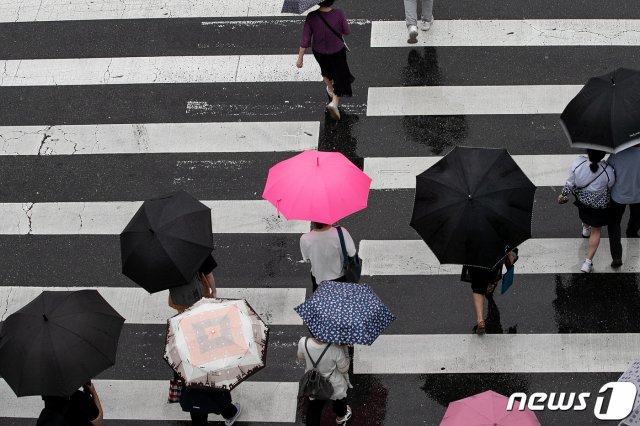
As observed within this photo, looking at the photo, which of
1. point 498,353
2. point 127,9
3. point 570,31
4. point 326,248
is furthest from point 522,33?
point 127,9

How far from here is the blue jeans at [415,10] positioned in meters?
11.0

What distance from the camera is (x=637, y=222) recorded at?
9180 millimetres

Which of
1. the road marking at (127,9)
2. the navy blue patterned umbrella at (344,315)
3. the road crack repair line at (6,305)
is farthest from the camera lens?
the road marking at (127,9)

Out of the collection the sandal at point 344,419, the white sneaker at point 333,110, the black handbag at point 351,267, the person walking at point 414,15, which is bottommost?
the sandal at point 344,419

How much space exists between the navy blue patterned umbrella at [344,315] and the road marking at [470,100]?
13.0 feet

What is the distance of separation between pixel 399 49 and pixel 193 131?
2649mm

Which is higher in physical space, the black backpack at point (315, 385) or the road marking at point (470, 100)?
the road marking at point (470, 100)

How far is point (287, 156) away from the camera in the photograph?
34.0 ft

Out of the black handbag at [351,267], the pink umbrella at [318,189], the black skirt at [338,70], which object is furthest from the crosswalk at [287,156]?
the pink umbrella at [318,189]

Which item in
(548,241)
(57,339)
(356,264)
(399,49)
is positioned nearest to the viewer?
(57,339)

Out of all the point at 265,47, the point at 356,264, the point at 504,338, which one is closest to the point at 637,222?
the point at 504,338

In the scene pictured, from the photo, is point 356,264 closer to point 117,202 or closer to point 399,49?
point 117,202

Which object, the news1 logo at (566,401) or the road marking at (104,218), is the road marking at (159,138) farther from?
the news1 logo at (566,401)

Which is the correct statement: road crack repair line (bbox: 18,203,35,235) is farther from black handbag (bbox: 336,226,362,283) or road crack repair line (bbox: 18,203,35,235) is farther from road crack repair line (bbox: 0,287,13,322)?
black handbag (bbox: 336,226,362,283)
